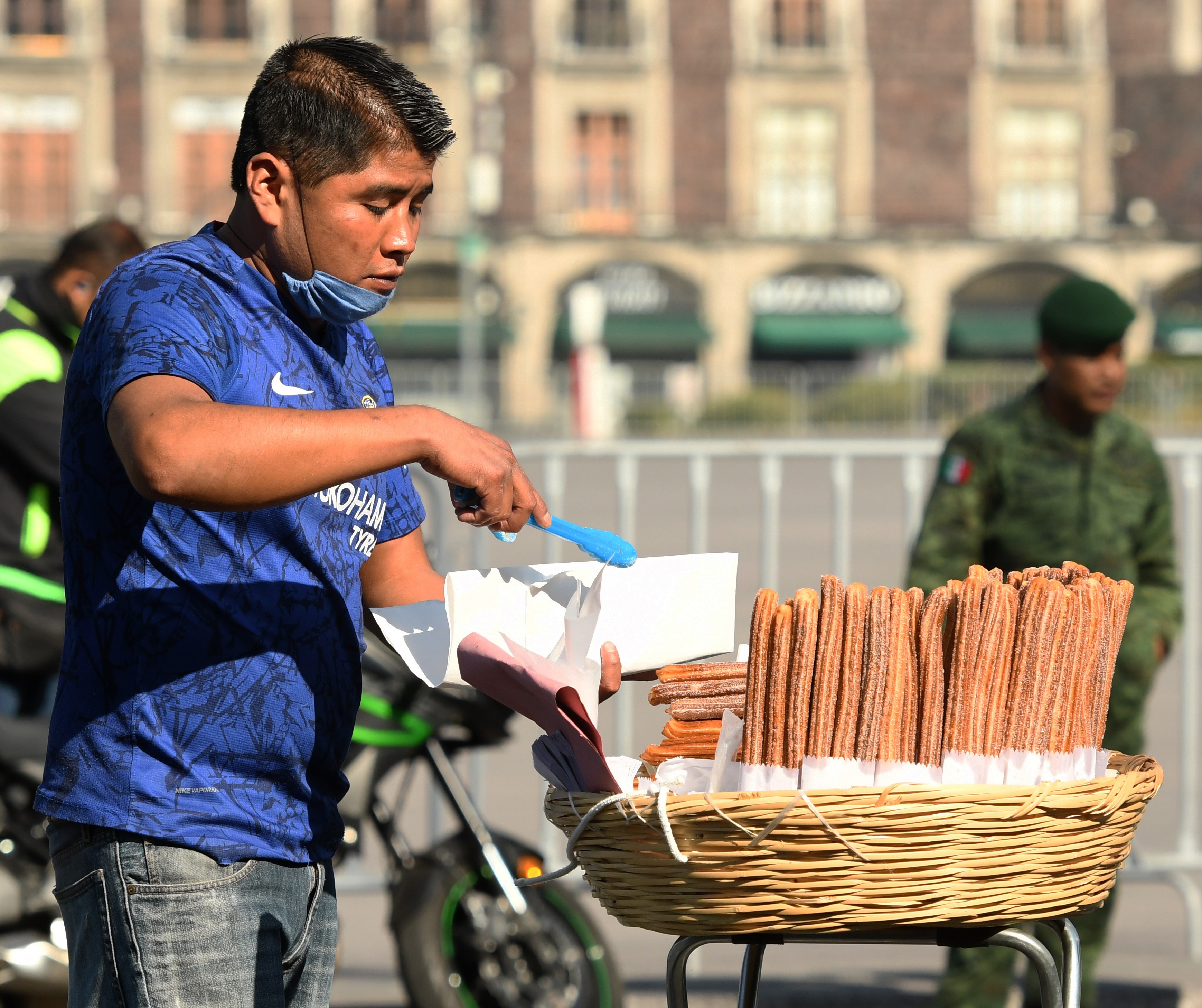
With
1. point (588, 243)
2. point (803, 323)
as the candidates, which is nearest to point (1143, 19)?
point (803, 323)

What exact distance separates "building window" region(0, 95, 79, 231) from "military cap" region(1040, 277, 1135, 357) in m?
39.4

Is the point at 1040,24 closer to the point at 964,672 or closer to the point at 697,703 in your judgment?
the point at 697,703

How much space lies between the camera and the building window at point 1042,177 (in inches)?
1720

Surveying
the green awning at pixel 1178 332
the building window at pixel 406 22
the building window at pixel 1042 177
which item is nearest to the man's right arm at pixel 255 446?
A: the green awning at pixel 1178 332

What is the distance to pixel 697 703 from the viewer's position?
2238 millimetres

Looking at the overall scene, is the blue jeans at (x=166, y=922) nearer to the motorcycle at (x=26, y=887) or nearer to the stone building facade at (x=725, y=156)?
the motorcycle at (x=26, y=887)

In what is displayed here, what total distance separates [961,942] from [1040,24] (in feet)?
151

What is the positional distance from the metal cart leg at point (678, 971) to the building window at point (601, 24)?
42598 millimetres

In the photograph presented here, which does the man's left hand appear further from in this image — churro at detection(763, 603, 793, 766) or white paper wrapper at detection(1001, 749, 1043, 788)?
white paper wrapper at detection(1001, 749, 1043, 788)

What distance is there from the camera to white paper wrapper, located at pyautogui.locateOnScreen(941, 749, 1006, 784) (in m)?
2.01

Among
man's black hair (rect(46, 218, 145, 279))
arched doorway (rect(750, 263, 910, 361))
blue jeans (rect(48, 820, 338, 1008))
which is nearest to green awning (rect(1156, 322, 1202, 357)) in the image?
arched doorway (rect(750, 263, 910, 361))

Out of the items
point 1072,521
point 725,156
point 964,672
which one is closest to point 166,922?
point 964,672

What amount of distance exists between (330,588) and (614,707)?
13.7 feet

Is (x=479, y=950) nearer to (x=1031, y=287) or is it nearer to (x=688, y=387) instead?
(x=688, y=387)
